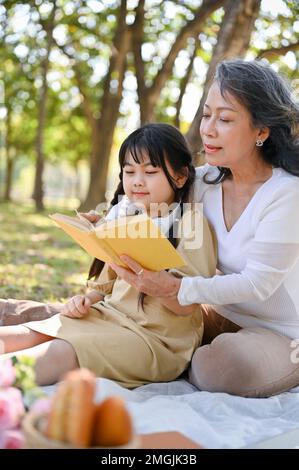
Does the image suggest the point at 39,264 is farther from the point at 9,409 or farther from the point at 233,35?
the point at 9,409

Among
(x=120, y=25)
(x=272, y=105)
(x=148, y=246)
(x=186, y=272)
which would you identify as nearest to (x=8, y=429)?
(x=148, y=246)

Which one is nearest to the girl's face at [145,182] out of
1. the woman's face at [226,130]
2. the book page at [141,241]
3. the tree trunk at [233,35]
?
the woman's face at [226,130]

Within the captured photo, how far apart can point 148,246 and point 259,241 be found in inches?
21.9

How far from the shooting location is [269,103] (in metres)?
3.05

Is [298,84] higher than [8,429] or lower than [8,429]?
higher

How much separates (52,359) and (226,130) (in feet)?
4.35

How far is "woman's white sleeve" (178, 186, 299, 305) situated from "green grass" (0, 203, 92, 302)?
9.51ft

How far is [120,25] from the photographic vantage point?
459 inches

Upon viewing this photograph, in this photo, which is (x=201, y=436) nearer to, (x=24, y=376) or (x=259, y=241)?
(x=24, y=376)

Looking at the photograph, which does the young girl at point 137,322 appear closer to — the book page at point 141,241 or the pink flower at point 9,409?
the book page at point 141,241

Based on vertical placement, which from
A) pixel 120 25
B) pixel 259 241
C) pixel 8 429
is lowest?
pixel 8 429

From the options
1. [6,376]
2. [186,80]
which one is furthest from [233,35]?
[186,80]

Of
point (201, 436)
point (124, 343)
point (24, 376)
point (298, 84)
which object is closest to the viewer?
point (24, 376)

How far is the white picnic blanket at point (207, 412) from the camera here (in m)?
2.27
